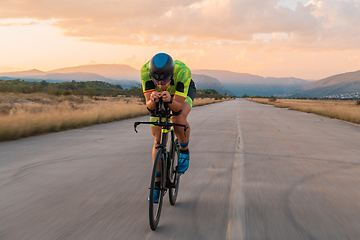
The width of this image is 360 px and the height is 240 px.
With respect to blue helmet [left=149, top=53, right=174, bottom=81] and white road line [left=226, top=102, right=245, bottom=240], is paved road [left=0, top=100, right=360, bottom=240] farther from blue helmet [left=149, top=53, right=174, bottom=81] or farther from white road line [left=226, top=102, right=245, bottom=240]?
blue helmet [left=149, top=53, right=174, bottom=81]

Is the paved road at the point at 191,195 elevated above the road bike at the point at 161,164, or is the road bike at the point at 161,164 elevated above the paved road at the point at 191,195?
the road bike at the point at 161,164

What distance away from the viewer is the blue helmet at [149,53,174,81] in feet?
8.65

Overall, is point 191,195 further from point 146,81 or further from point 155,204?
point 146,81

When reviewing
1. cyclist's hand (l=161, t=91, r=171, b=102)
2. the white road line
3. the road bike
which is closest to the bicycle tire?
the road bike

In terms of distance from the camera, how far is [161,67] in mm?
2623

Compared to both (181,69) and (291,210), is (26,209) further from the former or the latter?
(291,210)

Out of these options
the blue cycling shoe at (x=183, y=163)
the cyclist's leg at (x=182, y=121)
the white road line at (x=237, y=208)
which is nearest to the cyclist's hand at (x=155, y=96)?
the cyclist's leg at (x=182, y=121)

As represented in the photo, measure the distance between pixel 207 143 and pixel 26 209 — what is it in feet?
18.1

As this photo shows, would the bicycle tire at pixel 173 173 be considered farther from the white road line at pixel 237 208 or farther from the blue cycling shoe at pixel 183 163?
the white road line at pixel 237 208

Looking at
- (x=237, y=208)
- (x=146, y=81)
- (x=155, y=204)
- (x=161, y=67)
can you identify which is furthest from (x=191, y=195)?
(x=161, y=67)

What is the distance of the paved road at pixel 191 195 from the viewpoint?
2684mm

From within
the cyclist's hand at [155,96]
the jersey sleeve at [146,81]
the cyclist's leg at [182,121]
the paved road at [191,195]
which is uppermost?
the jersey sleeve at [146,81]

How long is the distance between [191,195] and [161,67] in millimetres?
1959

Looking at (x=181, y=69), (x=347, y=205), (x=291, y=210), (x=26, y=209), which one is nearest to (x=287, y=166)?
(x=347, y=205)
